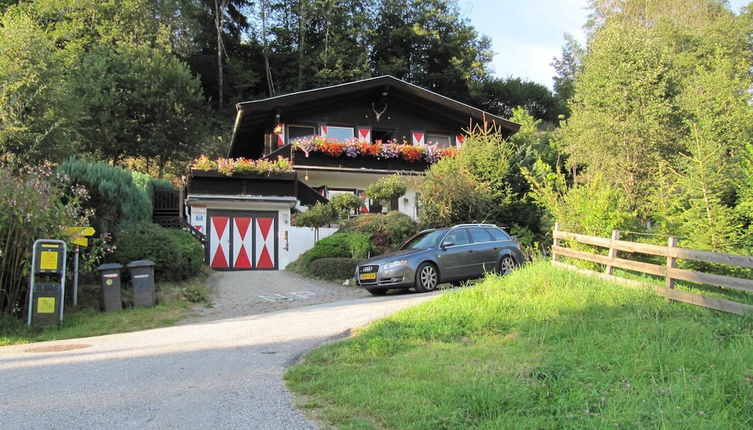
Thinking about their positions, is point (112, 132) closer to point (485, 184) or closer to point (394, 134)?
point (394, 134)

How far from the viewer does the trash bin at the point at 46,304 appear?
1005 centimetres

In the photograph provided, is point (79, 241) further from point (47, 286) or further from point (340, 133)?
point (340, 133)

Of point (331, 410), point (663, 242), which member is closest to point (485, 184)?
point (663, 242)

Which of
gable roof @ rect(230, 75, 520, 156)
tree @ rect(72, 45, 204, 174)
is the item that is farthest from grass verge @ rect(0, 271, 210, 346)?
tree @ rect(72, 45, 204, 174)

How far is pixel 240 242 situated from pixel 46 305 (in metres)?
10.2

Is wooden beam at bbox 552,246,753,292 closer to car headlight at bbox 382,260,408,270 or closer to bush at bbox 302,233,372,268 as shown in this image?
car headlight at bbox 382,260,408,270

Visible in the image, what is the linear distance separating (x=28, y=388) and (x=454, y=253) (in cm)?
943

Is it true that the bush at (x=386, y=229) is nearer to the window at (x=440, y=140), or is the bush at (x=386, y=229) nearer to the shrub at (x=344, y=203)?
the shrub at (x=344, y=203)

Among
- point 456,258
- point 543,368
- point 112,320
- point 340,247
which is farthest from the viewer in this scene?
point 340,247

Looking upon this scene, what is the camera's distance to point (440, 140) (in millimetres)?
27828

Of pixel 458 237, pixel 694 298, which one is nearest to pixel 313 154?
pixel 458 237

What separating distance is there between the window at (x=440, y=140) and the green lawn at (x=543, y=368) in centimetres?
1991

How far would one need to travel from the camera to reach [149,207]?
16469 millimetres

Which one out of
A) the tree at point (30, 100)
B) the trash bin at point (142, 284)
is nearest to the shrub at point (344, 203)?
the trash bin at point (142, 284)
